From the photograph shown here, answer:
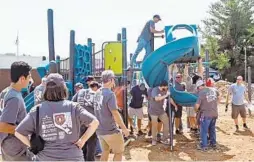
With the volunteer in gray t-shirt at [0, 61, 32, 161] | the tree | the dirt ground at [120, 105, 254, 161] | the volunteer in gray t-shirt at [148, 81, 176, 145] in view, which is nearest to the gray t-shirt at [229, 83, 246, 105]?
the dirt ground at [120, 105, 254, 161]

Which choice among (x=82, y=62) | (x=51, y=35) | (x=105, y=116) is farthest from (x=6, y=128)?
(x=82, y=62)

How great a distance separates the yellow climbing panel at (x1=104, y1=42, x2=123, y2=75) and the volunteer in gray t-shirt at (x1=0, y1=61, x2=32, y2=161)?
6.38 metres

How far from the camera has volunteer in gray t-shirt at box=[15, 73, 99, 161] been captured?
3.17 metres

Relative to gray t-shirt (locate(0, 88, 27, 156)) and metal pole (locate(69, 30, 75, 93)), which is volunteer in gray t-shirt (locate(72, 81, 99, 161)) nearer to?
gray t-shirt (locate(0, 88, 27, 156))

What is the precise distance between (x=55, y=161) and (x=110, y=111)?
232 cm

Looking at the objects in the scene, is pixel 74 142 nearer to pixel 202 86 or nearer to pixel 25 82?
pixel 25 82

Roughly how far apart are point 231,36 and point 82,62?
3994cm

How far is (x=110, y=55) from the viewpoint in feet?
33.5

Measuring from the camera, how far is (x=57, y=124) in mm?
3160

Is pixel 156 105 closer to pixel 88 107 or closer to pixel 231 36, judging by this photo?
pixel 88 107

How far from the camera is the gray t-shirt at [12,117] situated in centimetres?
358

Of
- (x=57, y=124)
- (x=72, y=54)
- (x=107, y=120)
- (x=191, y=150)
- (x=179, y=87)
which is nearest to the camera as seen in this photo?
(x=57, y=124)

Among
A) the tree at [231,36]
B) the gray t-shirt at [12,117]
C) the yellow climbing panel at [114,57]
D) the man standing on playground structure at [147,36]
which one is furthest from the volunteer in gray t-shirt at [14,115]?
the tree at [231,36]

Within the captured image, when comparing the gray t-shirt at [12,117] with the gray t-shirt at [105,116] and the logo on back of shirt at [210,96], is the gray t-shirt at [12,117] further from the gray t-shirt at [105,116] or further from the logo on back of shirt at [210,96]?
the logo on back of shirt at [210,96]
